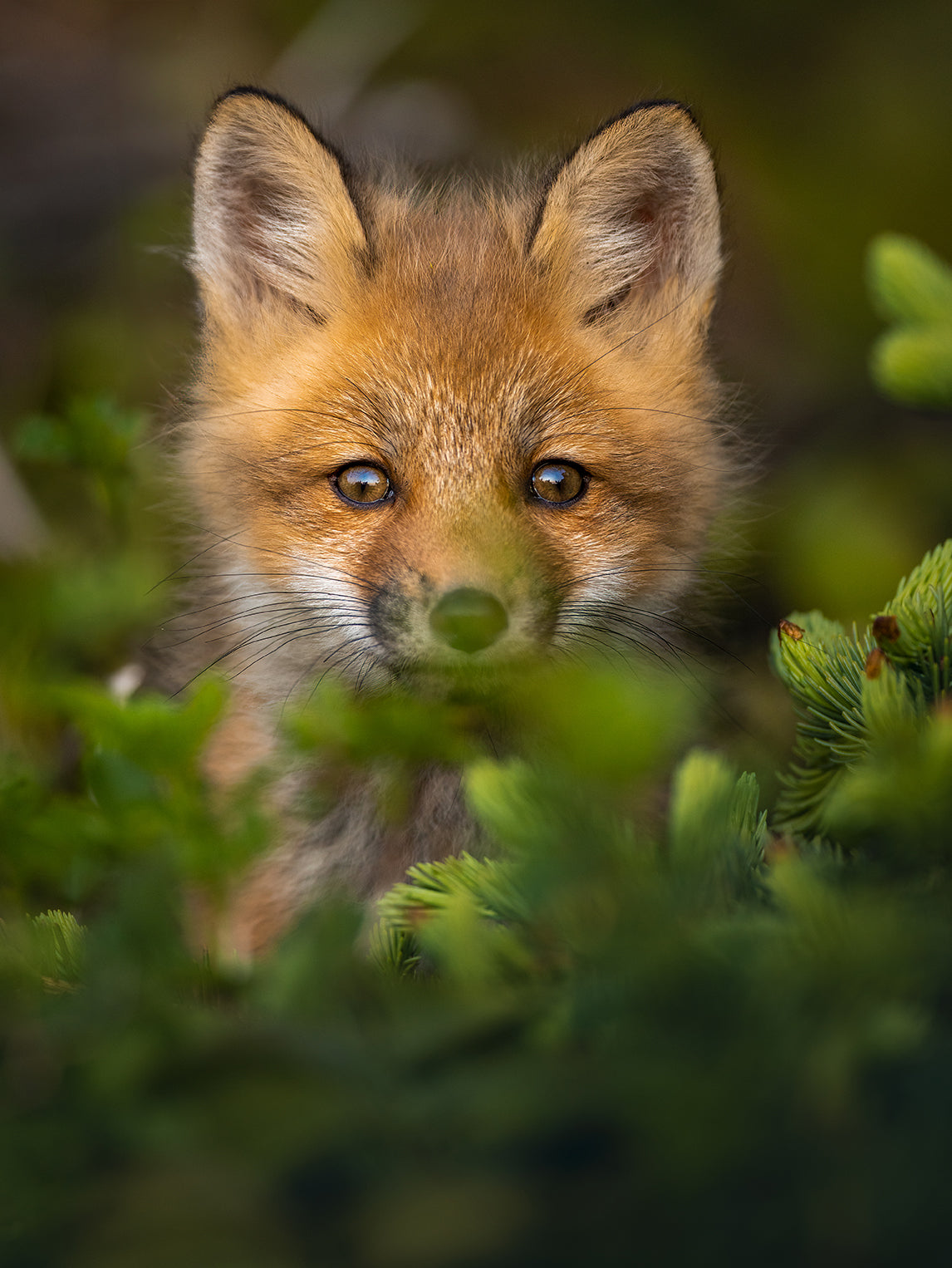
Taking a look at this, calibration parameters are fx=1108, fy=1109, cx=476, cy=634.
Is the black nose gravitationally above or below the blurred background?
below

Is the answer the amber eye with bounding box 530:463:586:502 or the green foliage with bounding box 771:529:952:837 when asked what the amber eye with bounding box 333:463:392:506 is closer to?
the amber eye with bounding box 530:463:586:502

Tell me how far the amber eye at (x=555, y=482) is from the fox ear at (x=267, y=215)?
1.47 feet

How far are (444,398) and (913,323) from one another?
25.3 inches

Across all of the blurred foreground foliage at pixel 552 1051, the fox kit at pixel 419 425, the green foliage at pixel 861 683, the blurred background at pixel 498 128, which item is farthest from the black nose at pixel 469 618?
the blurred background at pixel 498 128

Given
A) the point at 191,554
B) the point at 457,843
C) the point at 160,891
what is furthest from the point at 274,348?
the point at 160,891

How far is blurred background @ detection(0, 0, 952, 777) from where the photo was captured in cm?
288

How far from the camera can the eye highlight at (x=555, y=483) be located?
1574 millimetres

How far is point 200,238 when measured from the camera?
178cm

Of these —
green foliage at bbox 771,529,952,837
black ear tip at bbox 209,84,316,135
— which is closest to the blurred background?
black ear tip at bbox 209,84,316,135

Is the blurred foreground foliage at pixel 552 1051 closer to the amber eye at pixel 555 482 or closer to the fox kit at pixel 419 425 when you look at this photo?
the fox kit at pixel 419 425

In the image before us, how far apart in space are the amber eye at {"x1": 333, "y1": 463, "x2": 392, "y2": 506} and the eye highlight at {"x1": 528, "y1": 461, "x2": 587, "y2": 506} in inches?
8.2

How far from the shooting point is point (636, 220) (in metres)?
1.81

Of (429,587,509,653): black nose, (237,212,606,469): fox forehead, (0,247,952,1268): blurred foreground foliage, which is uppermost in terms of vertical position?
(237,212,606,469): fox forehead

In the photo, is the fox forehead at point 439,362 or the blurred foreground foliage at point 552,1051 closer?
the blurred foreground foliage at point 552,1051
